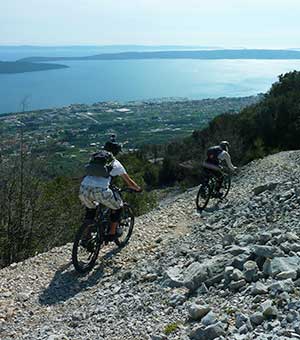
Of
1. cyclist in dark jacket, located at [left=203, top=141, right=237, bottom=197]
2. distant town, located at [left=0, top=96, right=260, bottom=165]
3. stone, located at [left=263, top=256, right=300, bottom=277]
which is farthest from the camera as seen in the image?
distant town, located at [left=0, top=96, right=260, bottom=165]

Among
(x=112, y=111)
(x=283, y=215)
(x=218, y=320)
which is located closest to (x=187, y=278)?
(x=218, y=320)

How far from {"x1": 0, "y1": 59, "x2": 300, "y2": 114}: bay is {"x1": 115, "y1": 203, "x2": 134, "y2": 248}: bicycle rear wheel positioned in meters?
65.6

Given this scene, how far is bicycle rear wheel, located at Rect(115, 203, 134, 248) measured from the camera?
27.0 ft

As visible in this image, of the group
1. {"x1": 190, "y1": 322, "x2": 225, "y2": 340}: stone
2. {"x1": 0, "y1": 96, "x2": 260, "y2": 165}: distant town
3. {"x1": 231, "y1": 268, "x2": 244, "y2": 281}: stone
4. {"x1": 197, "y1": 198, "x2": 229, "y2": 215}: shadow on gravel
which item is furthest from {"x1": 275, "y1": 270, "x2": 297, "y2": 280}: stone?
{"x1": 0, "y1": 96, "x2": 260, "y2": 165}: distant town

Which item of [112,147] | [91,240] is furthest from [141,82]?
[91,240]

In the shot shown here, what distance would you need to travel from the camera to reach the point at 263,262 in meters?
5.41

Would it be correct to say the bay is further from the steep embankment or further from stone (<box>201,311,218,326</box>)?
stone (<box>201,311,218,326</box>)

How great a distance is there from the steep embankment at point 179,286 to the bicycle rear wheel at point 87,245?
15 cm

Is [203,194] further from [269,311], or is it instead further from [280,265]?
[269,311]

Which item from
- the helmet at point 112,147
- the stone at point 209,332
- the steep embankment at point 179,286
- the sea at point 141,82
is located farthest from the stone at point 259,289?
the sea at point 141,82

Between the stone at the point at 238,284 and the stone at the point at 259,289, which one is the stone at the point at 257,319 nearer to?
the stone at the point at 259,289

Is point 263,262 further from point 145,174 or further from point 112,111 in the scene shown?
point 112,111

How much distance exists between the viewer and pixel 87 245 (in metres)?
7.20

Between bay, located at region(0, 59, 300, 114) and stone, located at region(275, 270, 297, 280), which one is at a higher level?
stone, located at region(275, 270, 297, 280)
